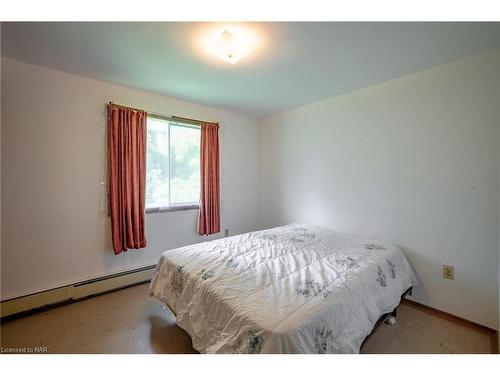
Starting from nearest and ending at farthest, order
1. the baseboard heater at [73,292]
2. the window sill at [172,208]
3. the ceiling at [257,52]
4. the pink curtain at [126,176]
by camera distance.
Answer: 1. the ceiling at [257,52]
2. the baseboard heater at [73,292]
3. the pink curtain at [126,176]
4. the window sill at [172,208]

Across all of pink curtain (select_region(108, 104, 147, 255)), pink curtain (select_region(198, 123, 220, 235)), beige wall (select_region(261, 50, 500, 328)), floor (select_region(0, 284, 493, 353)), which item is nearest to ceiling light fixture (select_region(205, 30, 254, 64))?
pink curtain (select_region(108, 104, 147, 255))

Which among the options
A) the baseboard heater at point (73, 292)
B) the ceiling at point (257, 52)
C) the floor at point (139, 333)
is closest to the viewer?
the ceiling at point (257, 52)

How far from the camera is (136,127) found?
8.04ft

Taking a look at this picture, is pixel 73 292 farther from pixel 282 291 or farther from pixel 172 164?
pixel 282 291

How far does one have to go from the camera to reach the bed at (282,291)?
106cm

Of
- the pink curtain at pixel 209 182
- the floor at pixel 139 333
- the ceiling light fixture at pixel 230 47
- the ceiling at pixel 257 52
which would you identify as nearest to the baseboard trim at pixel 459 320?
the floor at pixel 139 333

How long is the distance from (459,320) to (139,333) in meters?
2.60

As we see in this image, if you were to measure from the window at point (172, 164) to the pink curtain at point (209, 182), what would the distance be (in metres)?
0.11

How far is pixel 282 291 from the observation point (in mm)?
1297

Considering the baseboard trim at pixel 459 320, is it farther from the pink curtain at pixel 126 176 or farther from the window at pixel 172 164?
the pink curtain at pixel 126 176

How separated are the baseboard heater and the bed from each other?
0.85m

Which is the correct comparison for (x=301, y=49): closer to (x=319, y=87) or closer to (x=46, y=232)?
(x=319, y=87)
